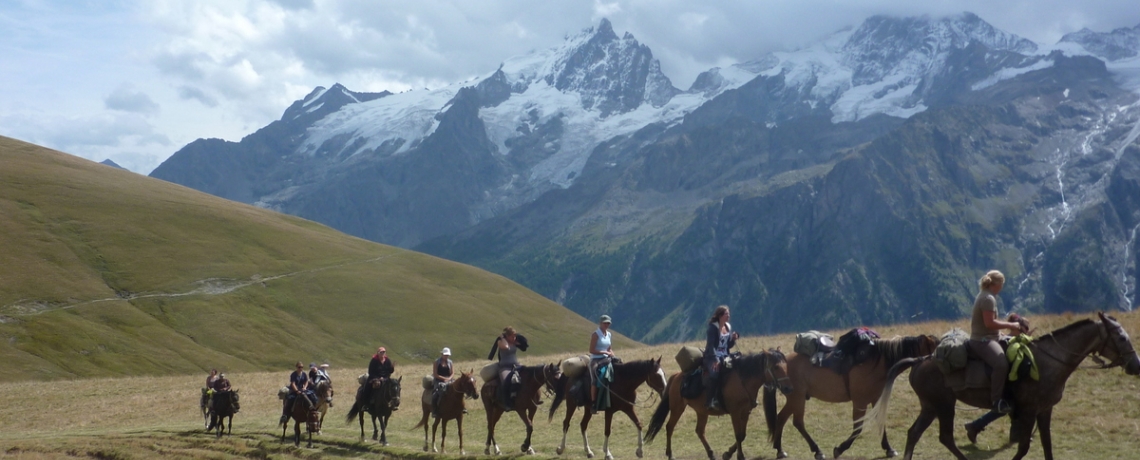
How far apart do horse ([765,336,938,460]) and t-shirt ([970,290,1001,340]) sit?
2634 millimetres

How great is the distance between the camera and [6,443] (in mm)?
Answer: 39375

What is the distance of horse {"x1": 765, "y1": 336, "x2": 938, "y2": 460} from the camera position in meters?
22.9

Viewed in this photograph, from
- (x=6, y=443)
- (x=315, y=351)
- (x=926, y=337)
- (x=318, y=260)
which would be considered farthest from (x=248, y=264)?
(x=926, y=337)

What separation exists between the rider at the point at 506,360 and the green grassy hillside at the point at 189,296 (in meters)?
93.2

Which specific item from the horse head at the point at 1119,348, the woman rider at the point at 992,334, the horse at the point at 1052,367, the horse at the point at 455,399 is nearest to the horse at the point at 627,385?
the horse at the point at 455,399

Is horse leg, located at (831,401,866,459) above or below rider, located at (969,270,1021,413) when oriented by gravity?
below

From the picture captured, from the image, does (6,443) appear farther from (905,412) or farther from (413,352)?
(413,352)

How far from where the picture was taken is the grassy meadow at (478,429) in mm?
24625

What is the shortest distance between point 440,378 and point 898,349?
17.1m

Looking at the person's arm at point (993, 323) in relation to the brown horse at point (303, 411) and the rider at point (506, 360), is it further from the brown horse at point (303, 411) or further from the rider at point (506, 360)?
the brown horse at point (303, 411)

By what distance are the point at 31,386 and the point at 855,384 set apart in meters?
75.6

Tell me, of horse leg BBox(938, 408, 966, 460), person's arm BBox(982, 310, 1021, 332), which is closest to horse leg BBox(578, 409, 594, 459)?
horse leg BBox(938, 408, 966, 460)

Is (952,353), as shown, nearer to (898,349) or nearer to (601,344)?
Result: (898,349)

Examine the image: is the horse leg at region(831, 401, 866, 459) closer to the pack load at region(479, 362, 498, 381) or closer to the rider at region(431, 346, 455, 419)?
the pack load at region(479, 362, 498, 381)
